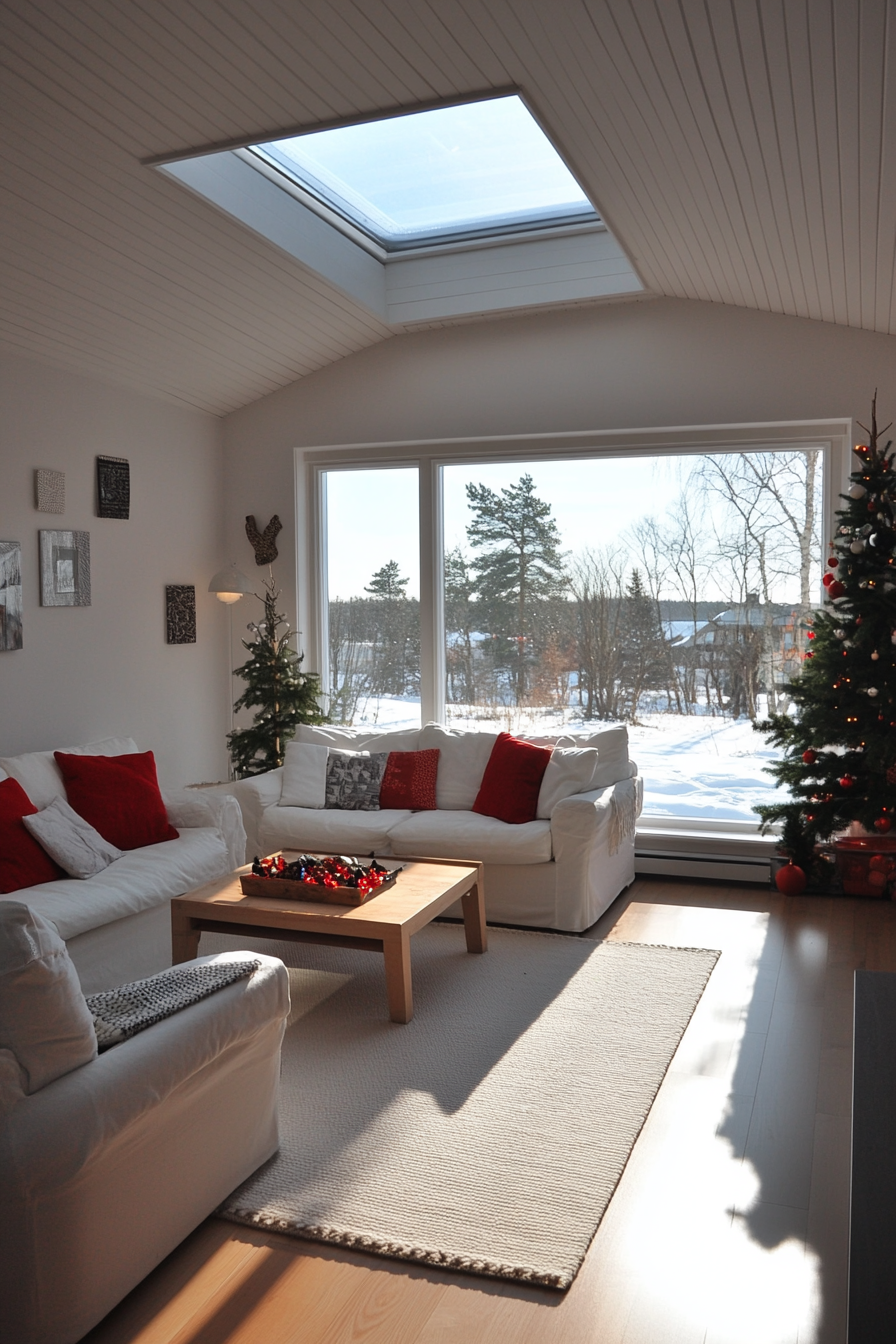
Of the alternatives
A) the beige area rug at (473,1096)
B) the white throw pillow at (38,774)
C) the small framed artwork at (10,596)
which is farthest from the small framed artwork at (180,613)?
the beige area rug at (473,1096)

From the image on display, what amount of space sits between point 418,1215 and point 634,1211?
1.79ft

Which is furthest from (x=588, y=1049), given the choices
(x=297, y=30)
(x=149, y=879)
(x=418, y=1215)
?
(x=297, y=30)

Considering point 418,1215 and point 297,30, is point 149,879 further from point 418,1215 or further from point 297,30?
point 297,30

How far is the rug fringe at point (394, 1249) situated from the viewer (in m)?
2.41

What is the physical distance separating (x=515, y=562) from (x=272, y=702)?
5.59ft

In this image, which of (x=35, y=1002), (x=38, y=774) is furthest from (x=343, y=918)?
(x=35, y=1002)

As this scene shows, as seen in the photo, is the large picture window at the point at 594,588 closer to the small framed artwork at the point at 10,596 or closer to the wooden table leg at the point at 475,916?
the wooden table leg at the point at 475,916

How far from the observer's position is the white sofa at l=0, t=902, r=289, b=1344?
6.77ft

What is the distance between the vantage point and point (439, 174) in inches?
191

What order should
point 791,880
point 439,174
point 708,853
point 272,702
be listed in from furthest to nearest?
point 272,702, point 708,853, point 791,880, point 439,174

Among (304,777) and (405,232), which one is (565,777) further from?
(405,232)

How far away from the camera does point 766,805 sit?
18.8ft

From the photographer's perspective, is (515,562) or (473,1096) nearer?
(473,1096)

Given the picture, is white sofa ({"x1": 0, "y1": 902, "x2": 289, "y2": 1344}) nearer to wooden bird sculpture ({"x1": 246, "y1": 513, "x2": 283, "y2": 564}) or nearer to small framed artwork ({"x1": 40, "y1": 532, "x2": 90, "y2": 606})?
small framed artwork ({"x1": 40, "y1": 532, "x2": 90, "y2": 606})
